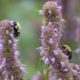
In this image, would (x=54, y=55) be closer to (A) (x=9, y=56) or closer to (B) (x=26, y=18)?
(A) (x=9, y=56)

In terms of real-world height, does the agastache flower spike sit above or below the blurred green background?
below

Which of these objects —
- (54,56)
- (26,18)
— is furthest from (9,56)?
(26,18)

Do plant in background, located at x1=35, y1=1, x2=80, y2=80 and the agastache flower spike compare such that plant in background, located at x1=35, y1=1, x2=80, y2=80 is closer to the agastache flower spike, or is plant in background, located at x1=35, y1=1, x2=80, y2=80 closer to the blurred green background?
the agastache flower spike

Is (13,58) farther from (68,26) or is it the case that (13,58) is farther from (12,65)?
(68,26)

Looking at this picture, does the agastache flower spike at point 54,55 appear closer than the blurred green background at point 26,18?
Yes

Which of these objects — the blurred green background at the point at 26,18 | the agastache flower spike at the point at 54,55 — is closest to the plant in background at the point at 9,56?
the agastache flower spike at the point at 54,55

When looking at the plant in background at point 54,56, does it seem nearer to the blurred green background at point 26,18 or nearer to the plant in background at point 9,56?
the plant in background at point 9,56

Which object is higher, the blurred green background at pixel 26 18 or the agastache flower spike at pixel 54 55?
the blurred green background at pixel 26 18

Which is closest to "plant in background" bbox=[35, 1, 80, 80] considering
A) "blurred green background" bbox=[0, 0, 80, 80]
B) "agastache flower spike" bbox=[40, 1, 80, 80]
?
"agastache flower spike" bbox=[40, 1, 80, 80]
